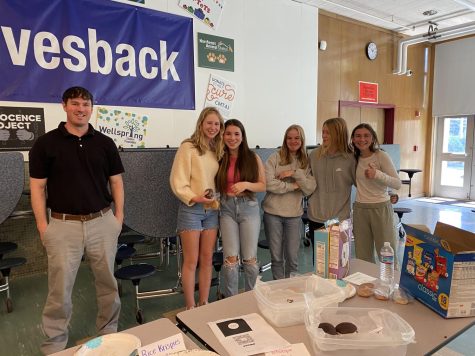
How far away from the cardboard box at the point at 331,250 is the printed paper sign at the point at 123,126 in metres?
2.74

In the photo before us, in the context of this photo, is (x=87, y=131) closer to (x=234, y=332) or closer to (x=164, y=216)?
(x=164, y=216)

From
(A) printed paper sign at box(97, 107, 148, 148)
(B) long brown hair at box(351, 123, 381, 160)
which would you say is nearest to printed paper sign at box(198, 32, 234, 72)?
(A) printed paper sign at box(97, 107, 148, 148)

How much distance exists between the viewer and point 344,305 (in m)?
1.31

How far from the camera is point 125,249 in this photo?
125 inches

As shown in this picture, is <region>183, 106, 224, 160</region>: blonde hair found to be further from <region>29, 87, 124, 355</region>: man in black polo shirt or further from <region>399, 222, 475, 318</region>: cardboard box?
<region>399, 222, 475, 318</region>: cardboard box

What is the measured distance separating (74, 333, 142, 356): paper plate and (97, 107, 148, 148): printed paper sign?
285 cm

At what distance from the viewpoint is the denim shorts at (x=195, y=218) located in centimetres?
229

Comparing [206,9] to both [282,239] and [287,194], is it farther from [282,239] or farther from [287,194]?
[282,239]

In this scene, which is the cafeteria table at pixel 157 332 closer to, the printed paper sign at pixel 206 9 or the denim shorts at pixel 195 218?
the denim shorts at pixel 195 218

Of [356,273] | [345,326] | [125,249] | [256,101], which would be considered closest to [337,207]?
[356,273]

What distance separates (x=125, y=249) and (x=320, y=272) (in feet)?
7.10

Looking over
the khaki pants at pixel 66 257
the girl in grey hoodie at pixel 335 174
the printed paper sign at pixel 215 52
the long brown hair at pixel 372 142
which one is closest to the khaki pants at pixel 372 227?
the girl in grey hoodie at pixel 335 174

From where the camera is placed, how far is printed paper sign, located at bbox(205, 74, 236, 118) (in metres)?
4.27

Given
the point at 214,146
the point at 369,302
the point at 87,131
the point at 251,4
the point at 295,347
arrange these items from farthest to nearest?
the point at 251,4
the point at 214,146
the point at 87,131
the point at 369,302
the point at 295,347
